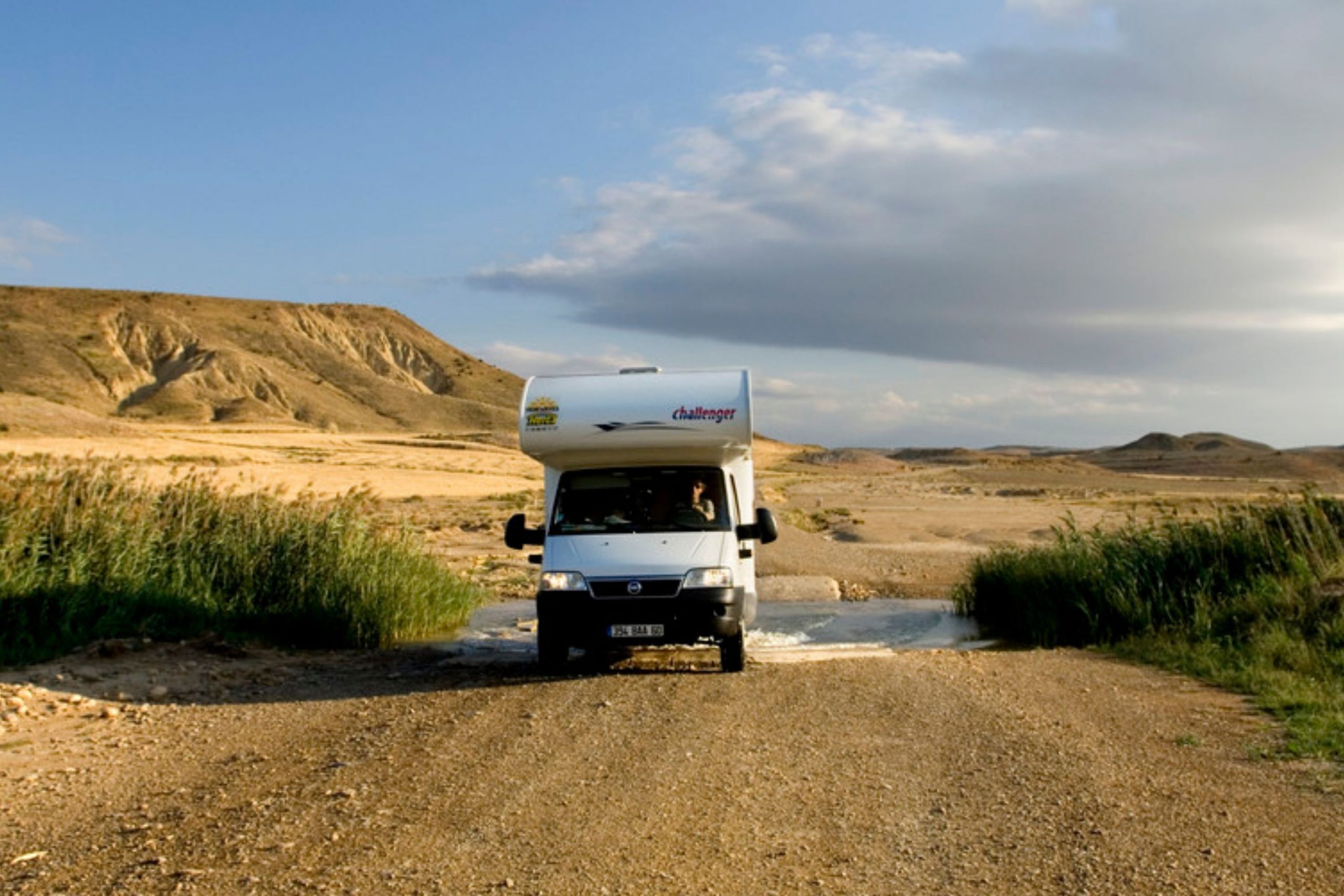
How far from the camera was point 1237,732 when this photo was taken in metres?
9.44

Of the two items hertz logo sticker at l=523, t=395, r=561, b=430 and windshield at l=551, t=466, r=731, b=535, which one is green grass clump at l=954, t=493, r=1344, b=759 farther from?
hertz logo sticker at l=523, t=395, r=561, b=430

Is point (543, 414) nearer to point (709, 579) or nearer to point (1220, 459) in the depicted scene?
point (709, 579)

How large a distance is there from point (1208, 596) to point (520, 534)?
8.16 meters

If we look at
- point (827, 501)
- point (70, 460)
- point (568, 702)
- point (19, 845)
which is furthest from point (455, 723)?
point (827, 501)

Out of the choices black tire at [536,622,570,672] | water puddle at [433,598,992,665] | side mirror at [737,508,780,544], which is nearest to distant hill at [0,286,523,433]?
water puddle at [433,598,992,665]

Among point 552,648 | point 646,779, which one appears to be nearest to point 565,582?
point 552,648

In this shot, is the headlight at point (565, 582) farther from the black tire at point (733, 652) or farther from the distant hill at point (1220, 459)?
the distant hill at point (1220, 459)

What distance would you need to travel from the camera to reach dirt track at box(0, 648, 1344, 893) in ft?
19.8

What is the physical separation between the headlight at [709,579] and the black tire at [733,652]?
1.68 feet

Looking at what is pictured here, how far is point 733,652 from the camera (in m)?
12.2

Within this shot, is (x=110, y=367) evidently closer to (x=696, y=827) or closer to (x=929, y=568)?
(x=929, y=568)

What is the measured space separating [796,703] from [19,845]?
5.98m

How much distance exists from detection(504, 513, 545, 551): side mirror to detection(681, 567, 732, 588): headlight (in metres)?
1.70

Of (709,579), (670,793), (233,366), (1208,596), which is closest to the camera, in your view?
(670,793)
